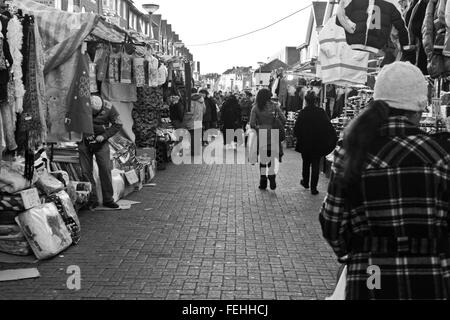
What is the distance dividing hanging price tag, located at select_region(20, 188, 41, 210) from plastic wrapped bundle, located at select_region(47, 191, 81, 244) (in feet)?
0.97

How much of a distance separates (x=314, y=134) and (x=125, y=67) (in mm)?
3641

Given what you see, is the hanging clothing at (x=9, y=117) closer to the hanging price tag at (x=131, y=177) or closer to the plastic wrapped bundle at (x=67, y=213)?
the plastic wrapped bundle at (x=67, y=213)

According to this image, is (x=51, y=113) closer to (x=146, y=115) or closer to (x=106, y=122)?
(x=106, y=122)

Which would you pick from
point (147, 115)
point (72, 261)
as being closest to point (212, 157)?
point (147, 115)

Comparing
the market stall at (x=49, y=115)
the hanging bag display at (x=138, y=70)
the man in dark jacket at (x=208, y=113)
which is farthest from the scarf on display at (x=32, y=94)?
the man in dark jacket at (x=208, y=113)

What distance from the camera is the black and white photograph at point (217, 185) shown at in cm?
255

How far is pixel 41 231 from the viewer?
19.4 ft

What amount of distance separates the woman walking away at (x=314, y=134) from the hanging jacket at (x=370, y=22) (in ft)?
11.5

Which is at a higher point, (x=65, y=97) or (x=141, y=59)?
(x=141, y=59)

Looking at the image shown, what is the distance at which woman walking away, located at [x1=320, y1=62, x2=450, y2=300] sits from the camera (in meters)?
2.51

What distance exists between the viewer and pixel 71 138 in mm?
7363

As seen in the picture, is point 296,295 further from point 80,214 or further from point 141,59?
point 141,59

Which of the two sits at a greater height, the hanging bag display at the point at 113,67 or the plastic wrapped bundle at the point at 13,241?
the hanging bag display at the point at 113,67

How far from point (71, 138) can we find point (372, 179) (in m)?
5.55
